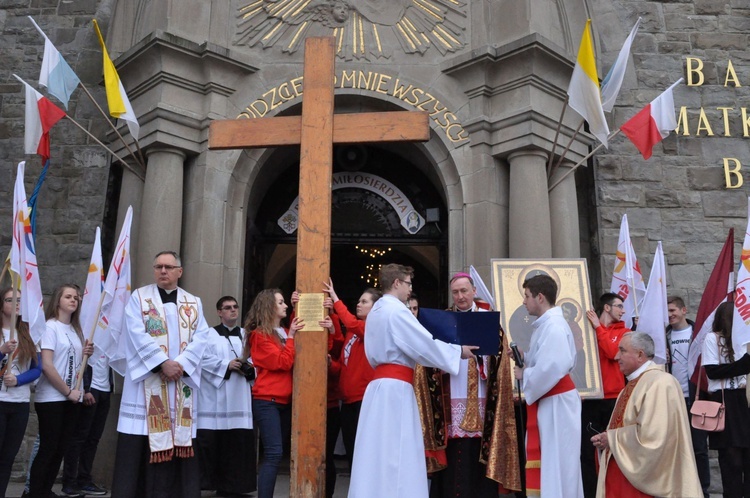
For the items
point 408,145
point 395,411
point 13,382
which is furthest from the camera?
point 408,145

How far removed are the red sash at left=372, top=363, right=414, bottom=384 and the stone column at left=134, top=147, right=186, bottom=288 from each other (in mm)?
4135

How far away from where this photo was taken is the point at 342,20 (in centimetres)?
976

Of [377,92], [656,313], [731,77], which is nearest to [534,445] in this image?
[656,313]

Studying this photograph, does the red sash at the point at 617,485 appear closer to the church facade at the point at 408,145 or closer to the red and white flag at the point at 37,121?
the church facade at the point at 408,145

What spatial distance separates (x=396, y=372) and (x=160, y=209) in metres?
4.47

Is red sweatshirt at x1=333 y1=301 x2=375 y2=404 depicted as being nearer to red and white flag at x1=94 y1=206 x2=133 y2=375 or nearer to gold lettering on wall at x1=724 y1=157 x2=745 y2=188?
red and white flag at x1=94 y1=206 x2=133 y2=375

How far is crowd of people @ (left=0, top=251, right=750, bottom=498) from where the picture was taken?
209 inches

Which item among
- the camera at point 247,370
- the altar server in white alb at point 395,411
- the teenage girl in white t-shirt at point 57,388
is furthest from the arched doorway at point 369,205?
the altar server in white alb at point 395,411

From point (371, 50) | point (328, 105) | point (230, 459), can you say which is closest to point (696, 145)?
point (371, 50)

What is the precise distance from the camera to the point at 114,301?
713 centimetres

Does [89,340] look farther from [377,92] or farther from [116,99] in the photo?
[377,92]

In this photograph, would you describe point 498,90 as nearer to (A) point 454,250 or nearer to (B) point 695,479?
(A) point 454,250

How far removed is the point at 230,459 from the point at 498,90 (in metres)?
5.02

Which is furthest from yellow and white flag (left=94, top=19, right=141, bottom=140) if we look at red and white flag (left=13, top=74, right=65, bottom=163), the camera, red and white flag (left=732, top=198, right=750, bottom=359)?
red and white flag (left=732, top=198, right=750, bottom=359)
